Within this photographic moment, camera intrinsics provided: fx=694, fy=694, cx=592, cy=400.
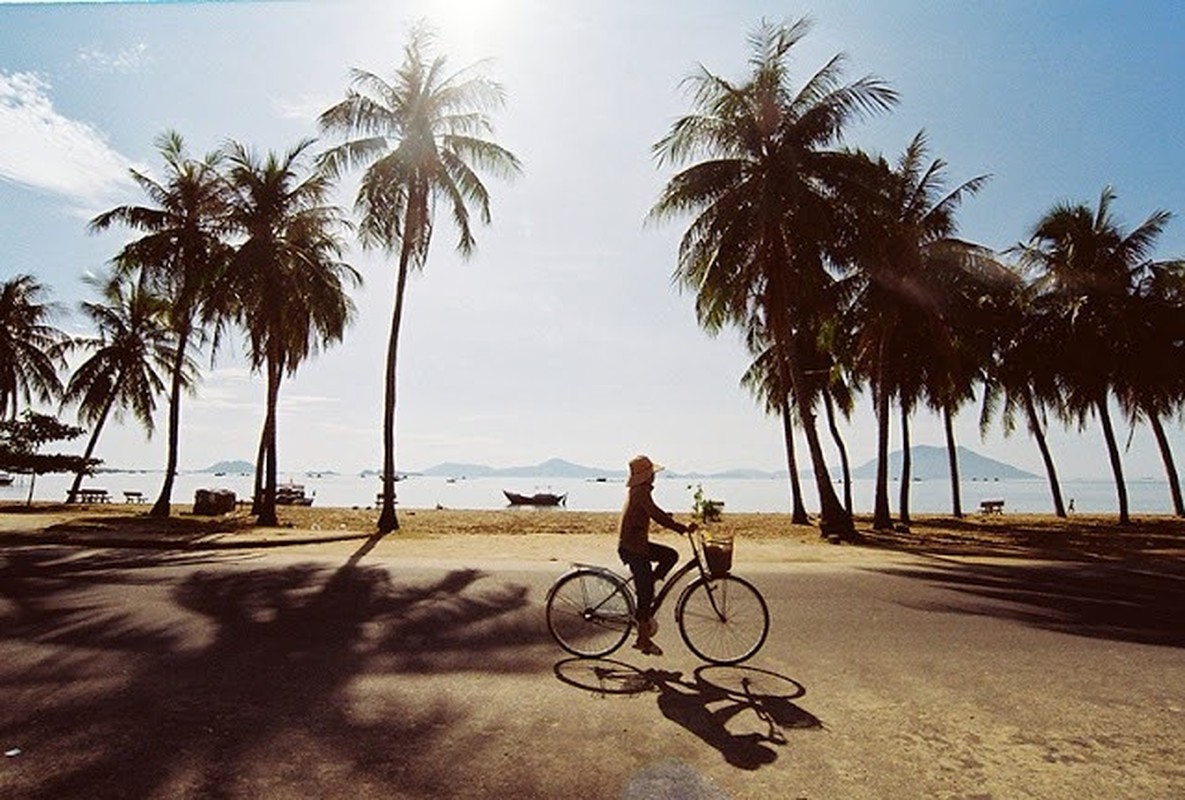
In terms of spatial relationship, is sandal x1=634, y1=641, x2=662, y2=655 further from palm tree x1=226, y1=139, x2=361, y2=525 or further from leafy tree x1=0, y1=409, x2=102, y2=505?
leafy tree x1=0, y1=409, x2=102, y2=505

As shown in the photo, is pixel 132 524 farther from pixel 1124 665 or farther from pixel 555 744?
pixel 1124 665

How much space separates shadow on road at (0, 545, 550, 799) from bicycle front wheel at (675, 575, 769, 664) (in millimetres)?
1575

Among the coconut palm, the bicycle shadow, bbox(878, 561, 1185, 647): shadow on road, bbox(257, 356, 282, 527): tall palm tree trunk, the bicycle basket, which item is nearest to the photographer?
the bicycle shadow

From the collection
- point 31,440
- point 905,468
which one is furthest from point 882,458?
point 31,440

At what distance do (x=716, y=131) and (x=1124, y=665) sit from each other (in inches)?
743

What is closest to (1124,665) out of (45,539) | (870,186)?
(870,186)

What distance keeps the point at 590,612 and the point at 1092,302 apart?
30.7 metres

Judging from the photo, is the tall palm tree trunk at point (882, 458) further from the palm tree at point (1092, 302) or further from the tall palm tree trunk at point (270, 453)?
the tall palm tree trunk at point (270, 453)

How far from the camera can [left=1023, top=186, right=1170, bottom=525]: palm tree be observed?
92.7 ft

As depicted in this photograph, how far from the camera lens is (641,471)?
7172mm

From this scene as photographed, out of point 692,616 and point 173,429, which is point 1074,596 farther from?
point 173,429

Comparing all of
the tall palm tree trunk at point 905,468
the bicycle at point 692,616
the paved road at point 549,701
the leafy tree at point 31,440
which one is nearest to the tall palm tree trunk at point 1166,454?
the tall palm tree trunk at point 905,468

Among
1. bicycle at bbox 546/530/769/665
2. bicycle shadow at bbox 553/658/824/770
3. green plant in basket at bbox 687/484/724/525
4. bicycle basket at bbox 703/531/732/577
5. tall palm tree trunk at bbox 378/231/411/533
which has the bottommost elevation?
bicycle shadow at bbox 553/658/824/770

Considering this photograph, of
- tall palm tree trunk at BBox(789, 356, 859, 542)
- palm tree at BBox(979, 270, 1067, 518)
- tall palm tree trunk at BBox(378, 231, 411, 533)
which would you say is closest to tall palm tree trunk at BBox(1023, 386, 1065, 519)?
palm tree at BBox(979, 270, 1067, 518)
